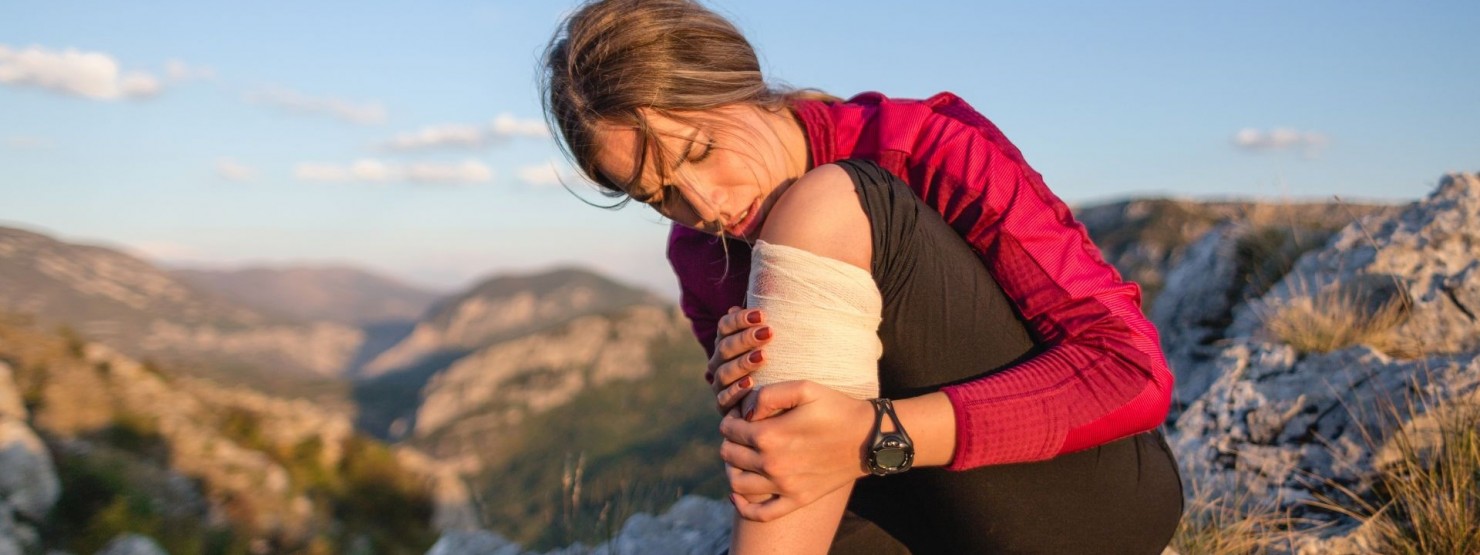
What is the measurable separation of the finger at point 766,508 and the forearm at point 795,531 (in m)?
0.02

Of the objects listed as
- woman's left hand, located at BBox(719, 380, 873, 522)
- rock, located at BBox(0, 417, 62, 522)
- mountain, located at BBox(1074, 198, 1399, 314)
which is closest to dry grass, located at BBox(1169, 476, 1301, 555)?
woman's left hand, located at BBox(719, 380, 873, 522)

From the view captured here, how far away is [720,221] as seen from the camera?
181 cm

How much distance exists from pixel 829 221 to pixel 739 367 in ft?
0.95

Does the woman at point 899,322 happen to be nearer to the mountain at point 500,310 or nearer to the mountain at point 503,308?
the mountain at point 500,310

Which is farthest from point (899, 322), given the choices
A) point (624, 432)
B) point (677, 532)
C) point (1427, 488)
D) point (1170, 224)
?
point (624, 432)

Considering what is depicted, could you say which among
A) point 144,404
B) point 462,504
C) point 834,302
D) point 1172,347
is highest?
point 834,302

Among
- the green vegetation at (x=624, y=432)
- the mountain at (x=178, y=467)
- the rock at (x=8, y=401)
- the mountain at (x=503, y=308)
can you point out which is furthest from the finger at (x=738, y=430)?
the mountain at (x=503, y=308)

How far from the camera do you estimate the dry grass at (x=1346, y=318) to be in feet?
11.6

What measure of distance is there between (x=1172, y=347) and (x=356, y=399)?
9651cm

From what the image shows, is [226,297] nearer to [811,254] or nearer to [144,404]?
[144,404]

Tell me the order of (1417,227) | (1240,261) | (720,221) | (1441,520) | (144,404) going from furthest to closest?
(144,404) → (1240,261) → (1417,227) → (1441,520) → (720,221)

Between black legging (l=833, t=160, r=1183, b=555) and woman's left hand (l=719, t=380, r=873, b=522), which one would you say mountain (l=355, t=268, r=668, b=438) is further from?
woman's left hand (l=719, t=380, r=873, b=522)

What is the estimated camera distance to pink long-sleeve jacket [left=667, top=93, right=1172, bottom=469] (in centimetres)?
142

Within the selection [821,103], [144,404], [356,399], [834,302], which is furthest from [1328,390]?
[356,399]
